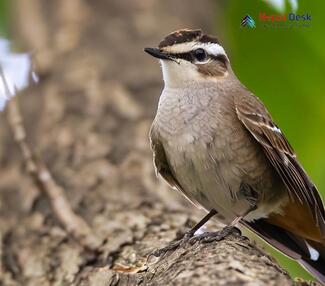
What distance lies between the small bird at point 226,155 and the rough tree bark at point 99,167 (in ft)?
1.25

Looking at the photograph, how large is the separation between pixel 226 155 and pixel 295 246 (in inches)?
37.9

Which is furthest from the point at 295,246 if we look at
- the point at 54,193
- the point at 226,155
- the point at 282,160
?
the point at 54,193

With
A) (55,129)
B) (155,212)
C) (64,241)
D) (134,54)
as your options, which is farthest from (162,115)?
(134,54)

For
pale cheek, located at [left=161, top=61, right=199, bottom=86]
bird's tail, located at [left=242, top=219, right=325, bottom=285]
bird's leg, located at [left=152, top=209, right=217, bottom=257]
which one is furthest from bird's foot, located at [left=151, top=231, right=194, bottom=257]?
pale cheek, located at [left=161, top=61, right=199, bottom=86]

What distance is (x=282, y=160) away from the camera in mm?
4883

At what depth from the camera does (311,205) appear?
4.91m

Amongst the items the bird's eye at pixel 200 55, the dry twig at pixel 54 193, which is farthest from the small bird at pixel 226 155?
the dry twig at pixel 54 193

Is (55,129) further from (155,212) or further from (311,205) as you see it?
(311,205)

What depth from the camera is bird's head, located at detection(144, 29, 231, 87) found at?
16.4 ft

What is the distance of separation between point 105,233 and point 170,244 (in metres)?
0.73

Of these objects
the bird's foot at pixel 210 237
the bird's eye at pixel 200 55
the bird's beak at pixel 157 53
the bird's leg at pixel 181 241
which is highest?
the bird's beak at pixel 157 53

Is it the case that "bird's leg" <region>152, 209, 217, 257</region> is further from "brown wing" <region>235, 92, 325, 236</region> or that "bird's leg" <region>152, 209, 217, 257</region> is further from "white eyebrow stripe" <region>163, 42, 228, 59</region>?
"white eyebrow stripe" <region>163, 42, 228, 59</region>

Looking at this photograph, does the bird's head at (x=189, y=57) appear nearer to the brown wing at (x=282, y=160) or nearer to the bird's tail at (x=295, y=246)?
the brown wing at (x=282, y=160)

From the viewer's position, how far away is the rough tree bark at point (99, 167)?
418 centimetres
